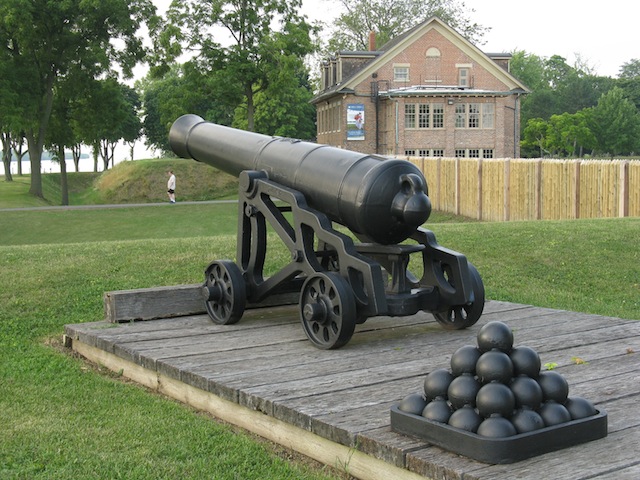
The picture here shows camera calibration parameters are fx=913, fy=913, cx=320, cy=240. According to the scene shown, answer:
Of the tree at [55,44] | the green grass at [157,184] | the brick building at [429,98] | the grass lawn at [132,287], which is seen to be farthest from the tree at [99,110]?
the grass lawn at [132,287]

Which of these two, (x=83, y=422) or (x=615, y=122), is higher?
(x=615, y=122)

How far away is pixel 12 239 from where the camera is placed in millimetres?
25609

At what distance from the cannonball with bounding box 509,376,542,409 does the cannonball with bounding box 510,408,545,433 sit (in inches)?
1.3

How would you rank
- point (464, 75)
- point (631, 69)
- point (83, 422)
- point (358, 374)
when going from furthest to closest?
point (631, 69), point (464, 75), point (358, 374), point (83, 422)

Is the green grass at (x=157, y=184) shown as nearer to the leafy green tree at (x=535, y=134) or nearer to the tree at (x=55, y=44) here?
the tree at (x=55, y=44)

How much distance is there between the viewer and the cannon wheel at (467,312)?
5.92 metres

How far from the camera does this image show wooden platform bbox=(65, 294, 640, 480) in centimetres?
339

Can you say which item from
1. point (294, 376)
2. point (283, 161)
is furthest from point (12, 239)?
point (294, 376)

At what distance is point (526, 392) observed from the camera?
3.46 metres

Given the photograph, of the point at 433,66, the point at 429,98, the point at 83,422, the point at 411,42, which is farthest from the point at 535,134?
the point at 83,422

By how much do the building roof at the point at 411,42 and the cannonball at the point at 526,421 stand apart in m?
50.0

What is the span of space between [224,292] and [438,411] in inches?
124

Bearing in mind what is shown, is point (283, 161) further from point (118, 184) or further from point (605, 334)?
point (118, 184)

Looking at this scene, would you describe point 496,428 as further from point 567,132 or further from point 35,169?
point 567,132
